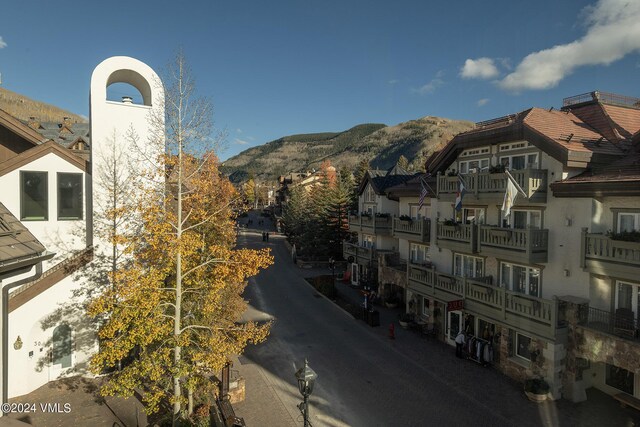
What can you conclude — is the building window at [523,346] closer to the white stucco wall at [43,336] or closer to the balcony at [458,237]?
the balcony at [458,237]

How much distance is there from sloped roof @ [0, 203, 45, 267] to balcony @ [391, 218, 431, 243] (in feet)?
66.4

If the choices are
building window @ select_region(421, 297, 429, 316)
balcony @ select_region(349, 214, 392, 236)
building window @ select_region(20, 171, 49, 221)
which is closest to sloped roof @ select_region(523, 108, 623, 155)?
building window @ select_region(421, 297, 429, 316)

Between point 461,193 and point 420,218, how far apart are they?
22.2ft

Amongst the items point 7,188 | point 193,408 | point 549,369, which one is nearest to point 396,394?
point 549,369

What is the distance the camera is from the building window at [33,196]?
50.5 ft

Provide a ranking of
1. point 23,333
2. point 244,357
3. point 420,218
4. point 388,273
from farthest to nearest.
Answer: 1. point 388,273
2. point 420,218
3. point 244,357
4. point 23,333

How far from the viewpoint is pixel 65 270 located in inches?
613

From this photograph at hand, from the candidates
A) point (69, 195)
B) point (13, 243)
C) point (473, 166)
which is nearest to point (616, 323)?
point (473, 166)

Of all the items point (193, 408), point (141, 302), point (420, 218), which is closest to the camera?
point (141, 302)

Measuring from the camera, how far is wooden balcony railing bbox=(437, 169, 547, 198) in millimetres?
15727

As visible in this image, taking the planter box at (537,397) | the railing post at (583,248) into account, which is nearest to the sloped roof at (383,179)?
the railing post at (583,248)

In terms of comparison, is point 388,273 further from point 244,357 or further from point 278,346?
point 244,357

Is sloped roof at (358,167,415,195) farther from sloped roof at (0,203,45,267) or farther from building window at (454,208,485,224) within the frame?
sloped roof at (0,203,45,267)

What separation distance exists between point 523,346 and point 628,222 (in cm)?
673
